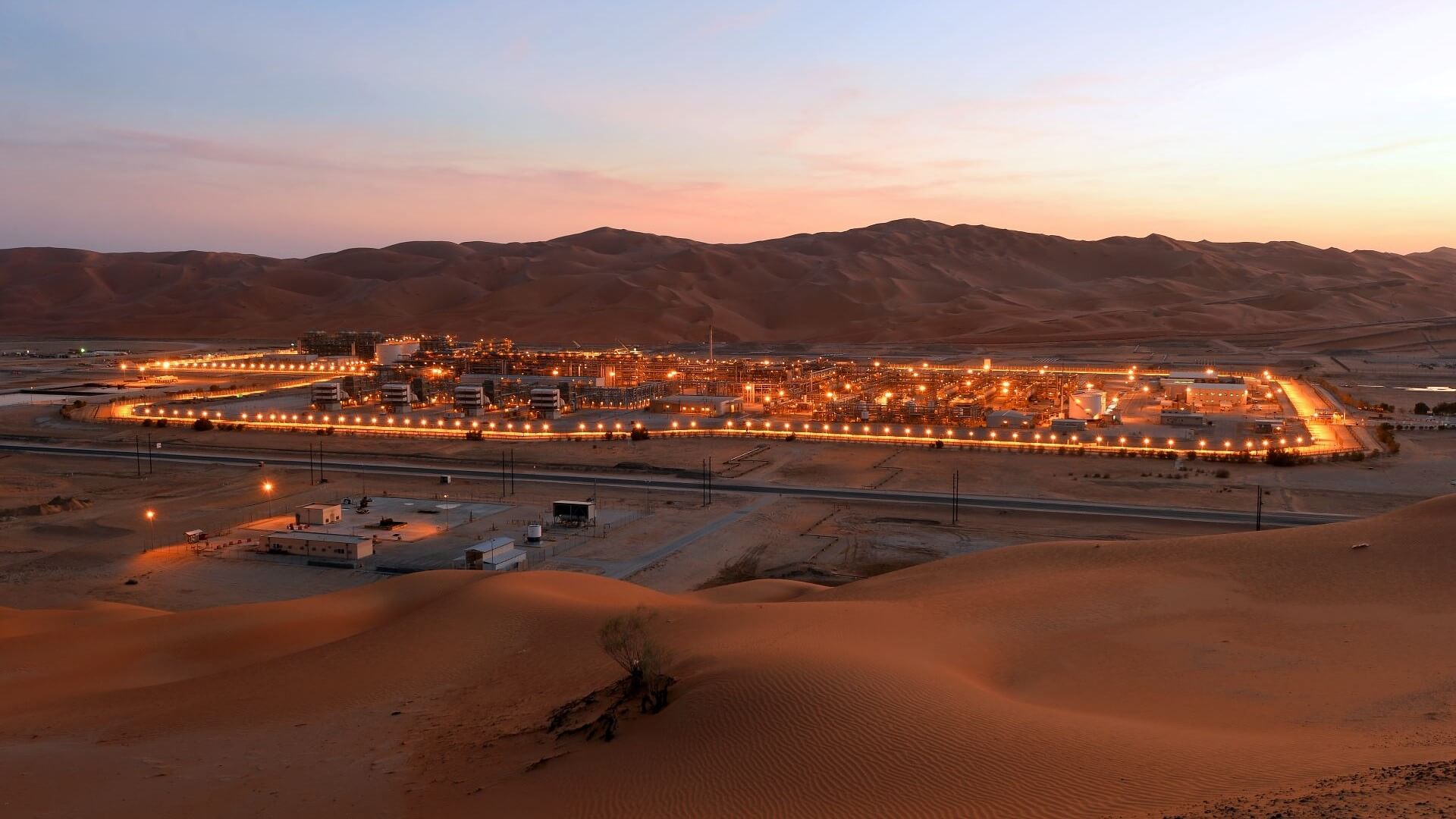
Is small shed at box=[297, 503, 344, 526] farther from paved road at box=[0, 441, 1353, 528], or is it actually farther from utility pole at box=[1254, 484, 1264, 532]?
utility pole at box=[1254, 484, 1264, 532]

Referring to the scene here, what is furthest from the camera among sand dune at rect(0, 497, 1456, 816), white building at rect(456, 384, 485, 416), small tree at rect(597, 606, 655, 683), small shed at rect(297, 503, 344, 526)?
white building at rect(456, 384, 485, 416)

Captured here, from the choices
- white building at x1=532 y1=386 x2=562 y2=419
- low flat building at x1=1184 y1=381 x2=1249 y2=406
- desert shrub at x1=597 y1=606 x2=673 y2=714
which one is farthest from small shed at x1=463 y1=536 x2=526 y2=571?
low flat building at x1=1184 y1=381 x2=1249 y2=406

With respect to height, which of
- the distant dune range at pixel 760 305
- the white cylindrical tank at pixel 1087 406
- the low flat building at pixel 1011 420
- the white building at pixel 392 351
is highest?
the distant dune range at pixel 760 305

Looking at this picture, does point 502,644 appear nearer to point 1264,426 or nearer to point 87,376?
point 1264,426

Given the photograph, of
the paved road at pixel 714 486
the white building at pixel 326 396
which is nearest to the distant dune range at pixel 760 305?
the white building at pixel 326 396

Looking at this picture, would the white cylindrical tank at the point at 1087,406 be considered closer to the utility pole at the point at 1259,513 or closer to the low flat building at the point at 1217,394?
the low flat building at the point at 1217,394
